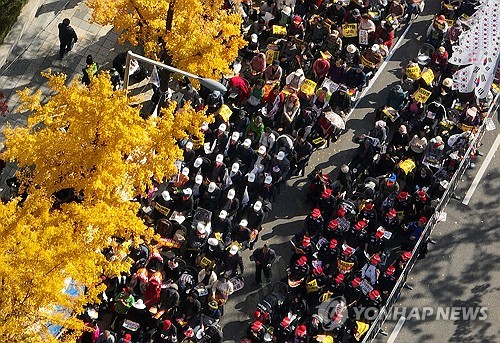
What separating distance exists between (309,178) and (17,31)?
393 inches

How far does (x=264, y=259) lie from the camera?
94.9ft

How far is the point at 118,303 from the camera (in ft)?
89.3

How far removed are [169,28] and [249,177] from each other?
4.85 m

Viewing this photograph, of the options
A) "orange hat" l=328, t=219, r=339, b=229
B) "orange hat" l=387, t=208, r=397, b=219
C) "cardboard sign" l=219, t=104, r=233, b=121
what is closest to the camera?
"orange hat" l=328, t=219, r=339, b=229

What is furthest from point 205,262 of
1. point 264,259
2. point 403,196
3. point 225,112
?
point 403,196

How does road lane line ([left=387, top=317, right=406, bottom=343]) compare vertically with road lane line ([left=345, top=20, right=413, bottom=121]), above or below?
below

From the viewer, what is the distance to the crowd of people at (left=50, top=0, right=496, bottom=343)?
1089 inches

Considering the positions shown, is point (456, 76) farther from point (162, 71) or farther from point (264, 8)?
point (162, 71)

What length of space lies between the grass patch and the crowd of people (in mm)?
5446

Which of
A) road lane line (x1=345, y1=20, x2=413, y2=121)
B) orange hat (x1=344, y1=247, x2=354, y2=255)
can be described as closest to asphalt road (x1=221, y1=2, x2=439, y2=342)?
road lane line (x1=345, y1=20, x2=413, y2=121)

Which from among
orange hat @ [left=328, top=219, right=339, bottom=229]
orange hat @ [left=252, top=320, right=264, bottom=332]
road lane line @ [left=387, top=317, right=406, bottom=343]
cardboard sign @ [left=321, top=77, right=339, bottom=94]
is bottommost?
road lane line @ [left=387, top=317, right=406, bottom=343]

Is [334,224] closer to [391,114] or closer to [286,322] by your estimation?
[286,322]

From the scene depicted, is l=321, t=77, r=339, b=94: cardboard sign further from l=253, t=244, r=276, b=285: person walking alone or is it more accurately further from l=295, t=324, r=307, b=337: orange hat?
l=295, t=324, r=307, b=337: orange hat

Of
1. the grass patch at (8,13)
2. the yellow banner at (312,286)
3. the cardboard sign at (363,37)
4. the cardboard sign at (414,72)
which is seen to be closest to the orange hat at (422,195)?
the yellow banner at (312,286)
